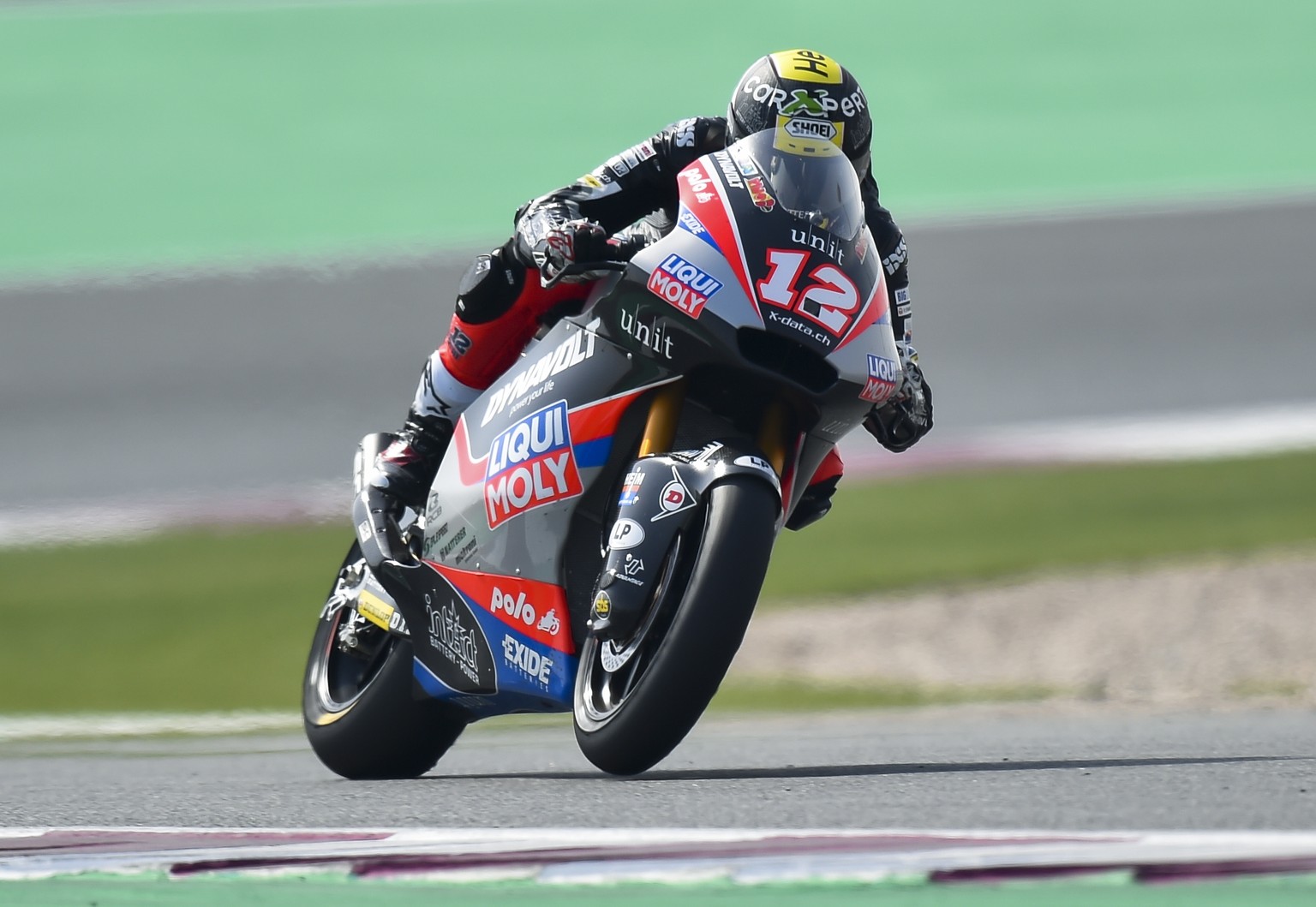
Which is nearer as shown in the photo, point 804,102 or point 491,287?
point 804,102

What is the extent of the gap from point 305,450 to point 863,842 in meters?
9.10

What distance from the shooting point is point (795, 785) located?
364 centimetres

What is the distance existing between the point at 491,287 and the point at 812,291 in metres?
1.06

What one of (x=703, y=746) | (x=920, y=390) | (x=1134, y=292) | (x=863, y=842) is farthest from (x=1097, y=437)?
(x=863, y=842)

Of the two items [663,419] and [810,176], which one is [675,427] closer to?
[663,419]

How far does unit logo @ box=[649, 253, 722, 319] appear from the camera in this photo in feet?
12.3

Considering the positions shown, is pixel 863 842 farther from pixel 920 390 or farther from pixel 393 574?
pixel 393 574

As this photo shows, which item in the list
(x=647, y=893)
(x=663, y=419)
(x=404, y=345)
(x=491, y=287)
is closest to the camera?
(x=647, y=893)

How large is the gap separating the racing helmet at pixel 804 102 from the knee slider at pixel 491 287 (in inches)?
26.7

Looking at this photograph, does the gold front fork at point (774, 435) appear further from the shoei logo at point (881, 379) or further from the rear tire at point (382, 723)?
the rear tire at point (382, 723)

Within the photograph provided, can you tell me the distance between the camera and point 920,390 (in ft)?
14.1

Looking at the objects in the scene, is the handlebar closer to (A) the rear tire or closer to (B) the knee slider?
(B) the knee slider

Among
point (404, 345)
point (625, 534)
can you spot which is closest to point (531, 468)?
point (625, 534)

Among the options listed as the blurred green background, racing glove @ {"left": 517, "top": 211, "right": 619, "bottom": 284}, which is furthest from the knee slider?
the blurred green background
